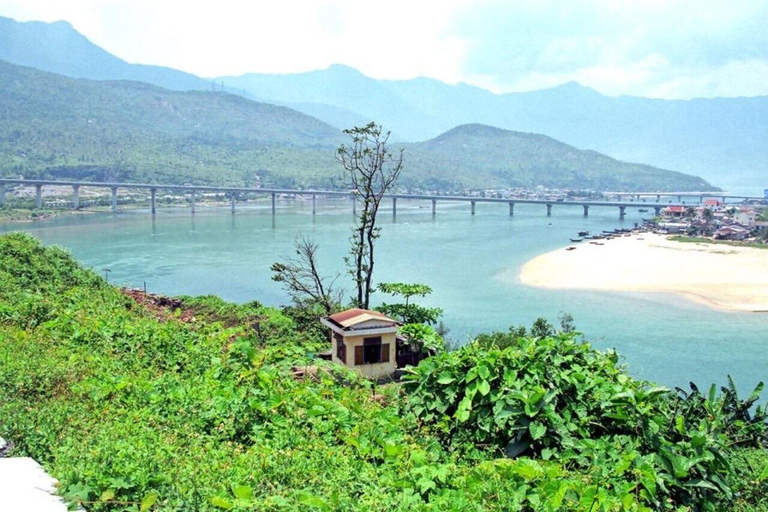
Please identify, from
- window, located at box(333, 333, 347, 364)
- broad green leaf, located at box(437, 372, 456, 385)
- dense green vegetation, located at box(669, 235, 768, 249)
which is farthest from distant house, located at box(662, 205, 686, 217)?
broad green leaf, located at box(437, 372, 456, 385)

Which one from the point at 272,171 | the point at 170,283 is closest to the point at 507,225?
the point at 170,283

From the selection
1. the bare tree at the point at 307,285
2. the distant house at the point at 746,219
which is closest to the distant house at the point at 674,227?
the distant house at the point at 746,219

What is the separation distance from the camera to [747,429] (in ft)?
17.9

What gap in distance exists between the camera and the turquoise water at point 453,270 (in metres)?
16.9

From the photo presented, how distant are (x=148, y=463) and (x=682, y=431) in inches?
106

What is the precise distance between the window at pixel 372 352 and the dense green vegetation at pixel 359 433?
6.87 feet

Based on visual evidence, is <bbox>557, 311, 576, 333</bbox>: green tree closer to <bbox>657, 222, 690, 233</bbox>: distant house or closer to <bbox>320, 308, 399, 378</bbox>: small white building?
<bbox>320, 308, 399, 378</bbox>: small white building

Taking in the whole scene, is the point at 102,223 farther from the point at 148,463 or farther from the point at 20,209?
the point at 148,463

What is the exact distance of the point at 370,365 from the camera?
22.9 feet

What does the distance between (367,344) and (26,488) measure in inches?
180

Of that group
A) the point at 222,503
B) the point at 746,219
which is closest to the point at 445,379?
the point at 222,503

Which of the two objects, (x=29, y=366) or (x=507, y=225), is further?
(x=507, y=225)

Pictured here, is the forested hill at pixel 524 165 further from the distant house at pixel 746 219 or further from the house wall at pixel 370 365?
the house wall at pixel 370 365

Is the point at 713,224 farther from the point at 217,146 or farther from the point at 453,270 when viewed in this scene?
the point at 217,146
